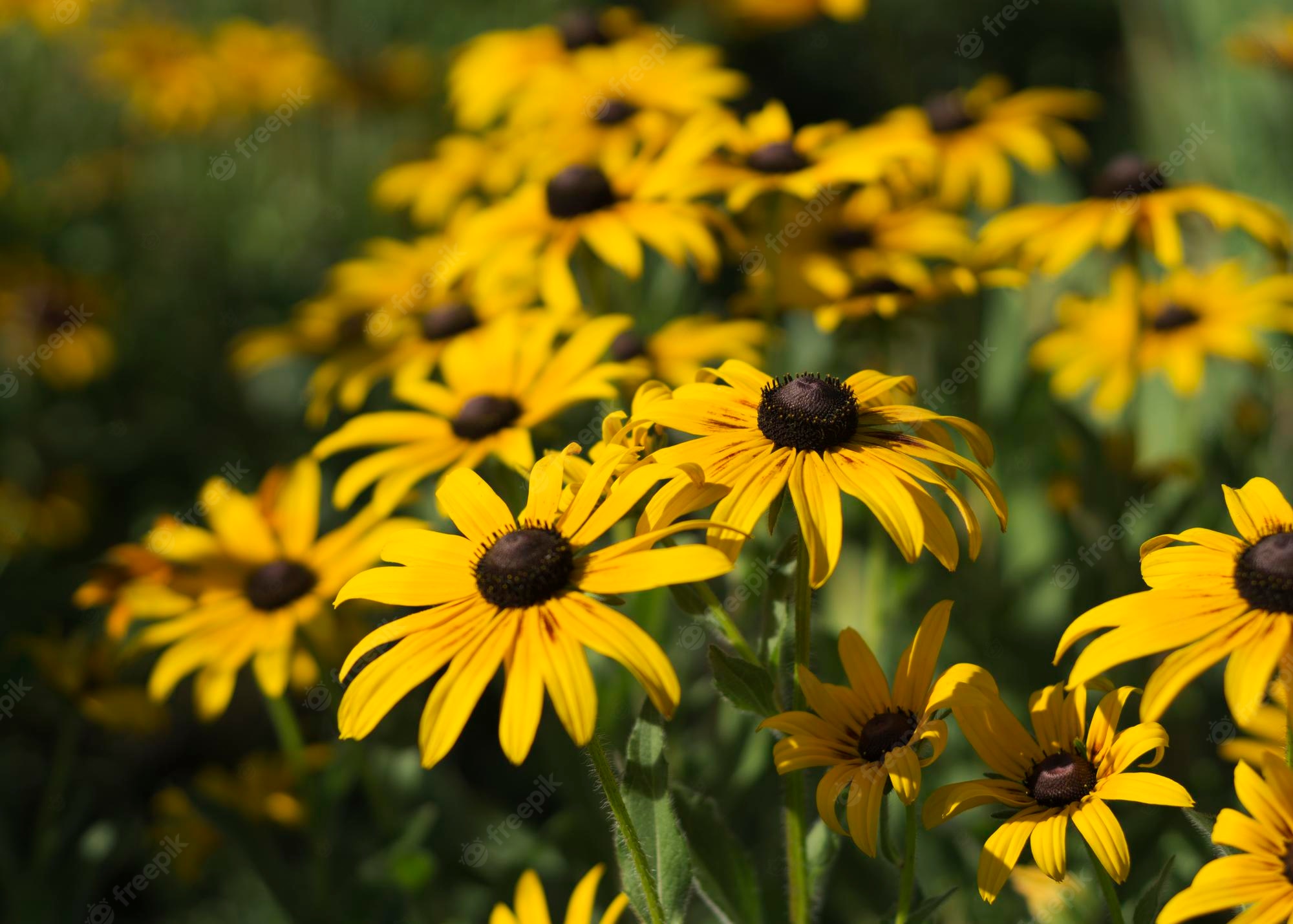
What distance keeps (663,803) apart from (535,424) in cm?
82

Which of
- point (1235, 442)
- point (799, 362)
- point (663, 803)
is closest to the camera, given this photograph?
point (663, 803)

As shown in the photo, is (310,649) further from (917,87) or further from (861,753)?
(917,87)

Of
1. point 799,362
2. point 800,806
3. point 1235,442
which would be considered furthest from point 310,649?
point 1235,442

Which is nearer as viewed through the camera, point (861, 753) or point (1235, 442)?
point (861, 753)

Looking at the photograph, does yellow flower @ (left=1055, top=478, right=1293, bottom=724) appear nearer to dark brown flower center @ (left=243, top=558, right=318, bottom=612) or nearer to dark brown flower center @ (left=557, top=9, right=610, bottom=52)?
dark brown flower center @ (left=243, top=558, right=318, bottom=612)

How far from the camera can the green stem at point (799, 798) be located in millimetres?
1403

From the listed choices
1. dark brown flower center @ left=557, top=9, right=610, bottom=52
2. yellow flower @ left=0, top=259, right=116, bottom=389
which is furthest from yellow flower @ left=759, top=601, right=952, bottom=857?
yellow flower @ left=0, top=259, right=116, bottom=389

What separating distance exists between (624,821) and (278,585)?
1035 millimetres

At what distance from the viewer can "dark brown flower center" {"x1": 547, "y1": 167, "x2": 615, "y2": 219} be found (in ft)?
8.01

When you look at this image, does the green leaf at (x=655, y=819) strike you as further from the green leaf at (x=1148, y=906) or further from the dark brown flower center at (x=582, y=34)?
the dark brown flower center at (x=582, y=34)

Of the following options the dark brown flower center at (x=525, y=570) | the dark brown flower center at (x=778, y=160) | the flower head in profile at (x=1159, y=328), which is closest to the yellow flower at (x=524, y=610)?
the dark brown flower center at (x=525, y=570)

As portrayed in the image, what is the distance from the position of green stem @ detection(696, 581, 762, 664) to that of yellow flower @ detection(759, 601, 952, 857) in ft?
0.24

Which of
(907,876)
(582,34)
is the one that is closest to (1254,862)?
(907,876)

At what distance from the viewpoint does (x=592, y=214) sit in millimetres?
2459
